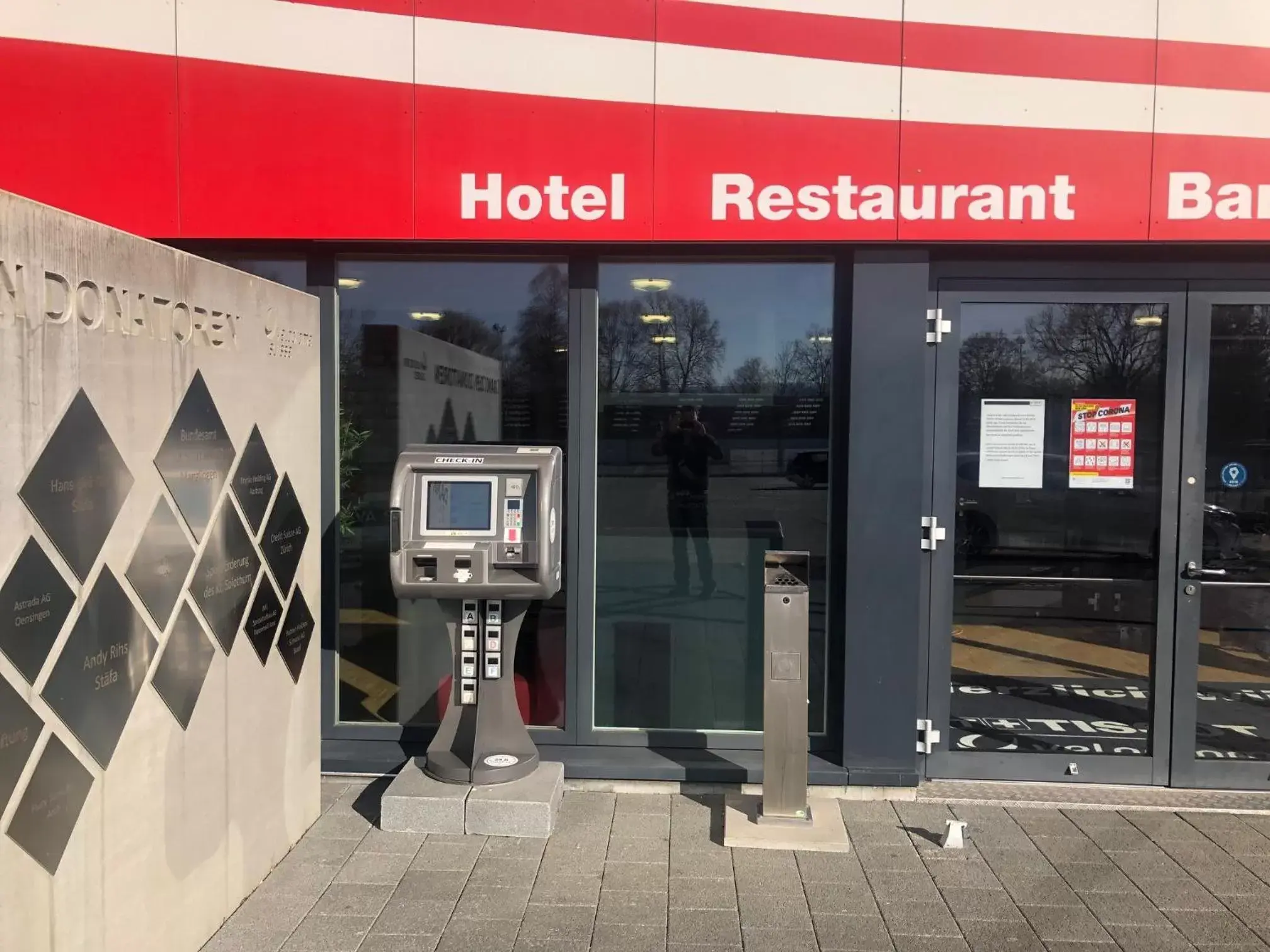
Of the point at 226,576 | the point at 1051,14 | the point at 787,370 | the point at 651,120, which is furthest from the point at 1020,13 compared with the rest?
the point at 226,576

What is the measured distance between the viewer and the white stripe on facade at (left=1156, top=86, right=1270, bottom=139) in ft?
12.7

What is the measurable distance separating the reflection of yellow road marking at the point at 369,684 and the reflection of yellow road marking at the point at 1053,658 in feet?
9.47

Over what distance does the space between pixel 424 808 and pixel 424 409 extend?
6.25 feet

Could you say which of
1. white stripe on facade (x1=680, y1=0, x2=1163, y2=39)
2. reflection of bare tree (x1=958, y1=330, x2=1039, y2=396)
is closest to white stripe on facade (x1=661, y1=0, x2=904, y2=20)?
white stripe on facade (x1=680, y1=0, x2=1163, y2=39)

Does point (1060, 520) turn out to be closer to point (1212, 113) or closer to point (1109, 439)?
point (1109, 439)

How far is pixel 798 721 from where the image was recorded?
3.69 m

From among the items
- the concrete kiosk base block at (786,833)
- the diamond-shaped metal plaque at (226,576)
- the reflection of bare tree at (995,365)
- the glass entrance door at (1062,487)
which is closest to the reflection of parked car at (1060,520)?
the glass entrance door at (1062,487)

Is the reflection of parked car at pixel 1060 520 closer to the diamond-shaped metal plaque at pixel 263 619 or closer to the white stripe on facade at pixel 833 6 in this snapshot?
the white stripe on facade at pixel 833 6

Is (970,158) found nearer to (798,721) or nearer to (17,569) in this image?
(798,721)

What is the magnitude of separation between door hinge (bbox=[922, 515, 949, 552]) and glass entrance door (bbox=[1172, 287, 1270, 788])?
116 cm

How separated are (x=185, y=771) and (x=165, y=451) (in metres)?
1.03

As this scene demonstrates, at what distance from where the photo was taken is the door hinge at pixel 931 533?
4238mm

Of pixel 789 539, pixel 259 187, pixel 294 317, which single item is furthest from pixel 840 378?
pixel 259 187

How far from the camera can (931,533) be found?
4.24 metres
